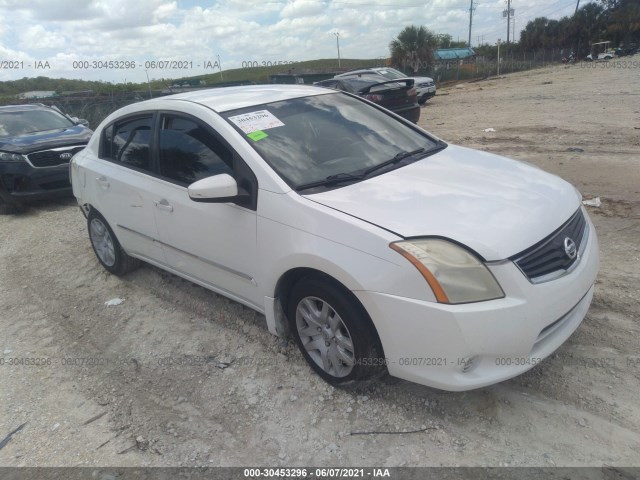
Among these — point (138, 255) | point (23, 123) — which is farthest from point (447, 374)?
point (23, 123)

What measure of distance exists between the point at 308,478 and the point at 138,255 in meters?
2.79

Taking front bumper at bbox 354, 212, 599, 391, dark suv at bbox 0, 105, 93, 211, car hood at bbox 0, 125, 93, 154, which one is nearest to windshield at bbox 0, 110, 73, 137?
dark suv at bbox 0, 105, 93, 211

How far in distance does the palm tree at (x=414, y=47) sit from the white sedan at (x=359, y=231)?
119 feet

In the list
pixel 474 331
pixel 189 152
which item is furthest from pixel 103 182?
pixel 474 331

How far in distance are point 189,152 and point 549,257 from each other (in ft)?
8.13

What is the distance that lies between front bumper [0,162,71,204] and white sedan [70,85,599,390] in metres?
4.34

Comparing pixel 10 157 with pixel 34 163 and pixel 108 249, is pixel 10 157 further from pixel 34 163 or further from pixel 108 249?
pixel 108 249

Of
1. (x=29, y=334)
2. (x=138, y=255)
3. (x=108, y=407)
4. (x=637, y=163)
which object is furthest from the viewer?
(x=637, y=163)

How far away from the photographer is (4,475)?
263cm

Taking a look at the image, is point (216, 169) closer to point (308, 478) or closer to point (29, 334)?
point (308, 478)

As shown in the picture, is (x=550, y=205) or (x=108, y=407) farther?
(x=108, y=407)

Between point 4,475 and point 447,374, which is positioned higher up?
point 447,374

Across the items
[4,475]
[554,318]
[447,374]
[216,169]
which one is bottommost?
[4,475]

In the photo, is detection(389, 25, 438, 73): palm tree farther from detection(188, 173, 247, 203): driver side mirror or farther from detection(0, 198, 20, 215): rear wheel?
detection(188, 173, 247, 203): driver side mirror
